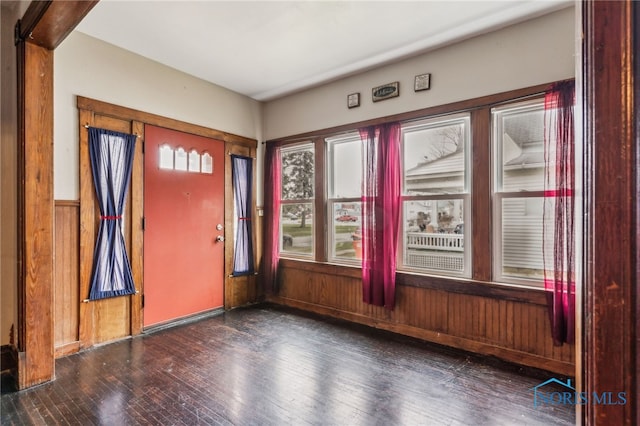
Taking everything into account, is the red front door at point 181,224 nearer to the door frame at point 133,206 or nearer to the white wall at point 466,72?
the door frame at point 133,206

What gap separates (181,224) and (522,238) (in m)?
3.69

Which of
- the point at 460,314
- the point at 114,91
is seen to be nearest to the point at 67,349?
the point at 114,91

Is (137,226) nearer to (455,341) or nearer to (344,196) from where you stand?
(344,196)

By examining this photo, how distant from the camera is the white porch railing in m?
3.35

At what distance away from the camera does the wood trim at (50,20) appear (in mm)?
2051

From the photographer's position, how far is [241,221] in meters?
4.67

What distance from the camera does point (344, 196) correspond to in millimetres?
4238

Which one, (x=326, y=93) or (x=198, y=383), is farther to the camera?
(x=326, y=93)

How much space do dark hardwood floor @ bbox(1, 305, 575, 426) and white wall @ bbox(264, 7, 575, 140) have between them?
100 inches

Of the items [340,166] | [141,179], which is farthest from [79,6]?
[340,166]

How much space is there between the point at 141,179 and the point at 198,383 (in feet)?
7.39

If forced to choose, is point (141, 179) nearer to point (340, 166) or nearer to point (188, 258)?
point (188, 258)

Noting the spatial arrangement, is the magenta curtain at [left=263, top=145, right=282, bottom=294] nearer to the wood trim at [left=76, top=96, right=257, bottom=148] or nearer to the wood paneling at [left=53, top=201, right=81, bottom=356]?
the wood trim at [left=76, top=96, right=257, bottom=148]

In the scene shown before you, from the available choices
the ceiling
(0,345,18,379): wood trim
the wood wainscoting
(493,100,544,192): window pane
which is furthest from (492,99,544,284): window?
(0,345,18,379): wood trim
